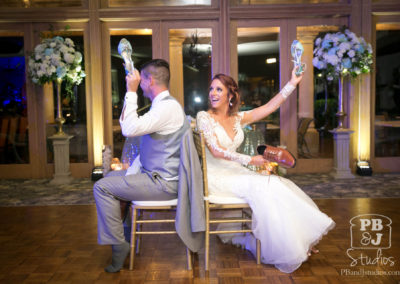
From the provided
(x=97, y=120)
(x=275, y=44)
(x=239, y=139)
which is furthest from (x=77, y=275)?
(x=275, y=44)

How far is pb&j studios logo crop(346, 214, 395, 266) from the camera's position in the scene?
2.97 meters

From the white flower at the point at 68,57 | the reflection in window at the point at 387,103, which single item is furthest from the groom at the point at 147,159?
the reflection in window at the point at 387,103

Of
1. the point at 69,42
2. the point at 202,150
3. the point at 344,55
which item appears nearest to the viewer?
the point at 202,150

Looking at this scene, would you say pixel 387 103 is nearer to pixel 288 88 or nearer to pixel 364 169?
pixel 364 169

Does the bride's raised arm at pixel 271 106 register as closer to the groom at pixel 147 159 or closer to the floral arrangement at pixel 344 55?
the groom at pixel 147 159

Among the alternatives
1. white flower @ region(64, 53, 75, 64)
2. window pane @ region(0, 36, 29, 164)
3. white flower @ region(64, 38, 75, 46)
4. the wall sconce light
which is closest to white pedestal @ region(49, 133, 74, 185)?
window pane @ region(0, 36, 29, 164)

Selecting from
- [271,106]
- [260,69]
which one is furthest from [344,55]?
[271,106]

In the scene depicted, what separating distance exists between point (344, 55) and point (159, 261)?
428cm

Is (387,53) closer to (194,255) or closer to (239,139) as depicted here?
(239,139)

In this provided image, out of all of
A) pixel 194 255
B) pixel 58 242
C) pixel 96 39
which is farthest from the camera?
pixel 96 39

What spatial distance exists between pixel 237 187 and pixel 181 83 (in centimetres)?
405

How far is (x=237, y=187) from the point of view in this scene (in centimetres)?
292

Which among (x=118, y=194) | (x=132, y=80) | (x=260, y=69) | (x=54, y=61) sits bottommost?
(x=118, y=194)

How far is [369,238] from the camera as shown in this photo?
3.45 m
